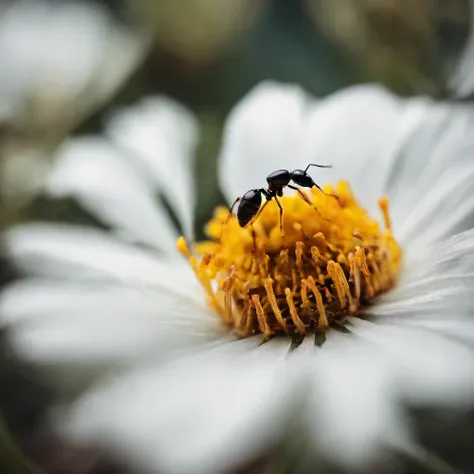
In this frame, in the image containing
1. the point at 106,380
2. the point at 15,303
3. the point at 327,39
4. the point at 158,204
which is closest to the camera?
the point at 106,380

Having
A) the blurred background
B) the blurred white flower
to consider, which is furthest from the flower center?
the blurred white flower

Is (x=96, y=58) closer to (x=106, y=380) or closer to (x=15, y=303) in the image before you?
(x=15, y=303)

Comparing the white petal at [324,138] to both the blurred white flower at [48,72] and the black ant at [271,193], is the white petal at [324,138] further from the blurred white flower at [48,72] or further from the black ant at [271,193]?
the blurred white flower at [48,72]

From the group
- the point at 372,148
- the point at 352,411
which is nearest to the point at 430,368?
the point at 352,411

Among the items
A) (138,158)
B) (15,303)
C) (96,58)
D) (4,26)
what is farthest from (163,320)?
(4,26)

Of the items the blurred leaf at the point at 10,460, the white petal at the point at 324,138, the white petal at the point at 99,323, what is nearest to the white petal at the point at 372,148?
the white petal at the point at 324,138

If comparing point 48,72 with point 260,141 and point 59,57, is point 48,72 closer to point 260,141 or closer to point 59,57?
point 59,57
